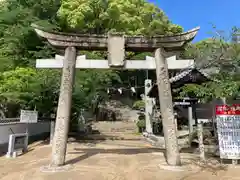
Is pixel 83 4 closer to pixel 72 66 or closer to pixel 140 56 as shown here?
pixel 140 56

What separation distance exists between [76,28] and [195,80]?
15.9 m

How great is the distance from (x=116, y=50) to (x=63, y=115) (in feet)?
8.94

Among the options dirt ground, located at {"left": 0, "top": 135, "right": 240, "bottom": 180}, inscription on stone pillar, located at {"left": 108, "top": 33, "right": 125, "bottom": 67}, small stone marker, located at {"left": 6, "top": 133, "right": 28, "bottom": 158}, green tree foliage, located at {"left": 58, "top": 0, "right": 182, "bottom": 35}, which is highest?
green tree foliage, located at {"left": 58, "top": 0, "right": 182, "bottom": 35}

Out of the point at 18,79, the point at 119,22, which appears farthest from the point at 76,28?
the point at 18,79

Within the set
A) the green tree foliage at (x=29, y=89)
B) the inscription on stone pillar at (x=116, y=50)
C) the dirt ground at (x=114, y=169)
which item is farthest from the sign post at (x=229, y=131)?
the green tree foliage at (x=29, y=89)

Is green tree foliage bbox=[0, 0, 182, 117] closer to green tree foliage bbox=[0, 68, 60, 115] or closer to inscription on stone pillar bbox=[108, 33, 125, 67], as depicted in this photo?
green tree foliage bbox=[0, 68, 60, 115]

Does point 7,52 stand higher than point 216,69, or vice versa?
point 7,52

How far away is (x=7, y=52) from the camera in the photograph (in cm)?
1686

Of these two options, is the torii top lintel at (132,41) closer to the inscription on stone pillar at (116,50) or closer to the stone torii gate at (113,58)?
the stone torii gate at (113,58)

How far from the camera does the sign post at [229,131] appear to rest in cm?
731

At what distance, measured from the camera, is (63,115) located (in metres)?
7.10

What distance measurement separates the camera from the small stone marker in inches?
358

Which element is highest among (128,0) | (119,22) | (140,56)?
(128,0)

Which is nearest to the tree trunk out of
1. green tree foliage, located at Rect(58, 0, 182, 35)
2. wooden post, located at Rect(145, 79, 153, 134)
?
wooden post, located at Rect(145, 79, 153, 134)
